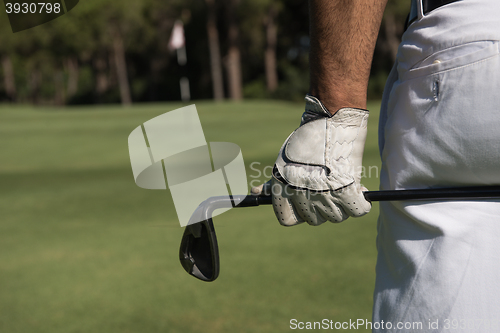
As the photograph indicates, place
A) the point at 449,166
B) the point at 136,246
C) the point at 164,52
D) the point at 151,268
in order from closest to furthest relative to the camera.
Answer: the point at 449,166 → the point at 151,268 → the point at 136,246 → the point at 164,52

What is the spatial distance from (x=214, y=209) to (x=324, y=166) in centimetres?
27

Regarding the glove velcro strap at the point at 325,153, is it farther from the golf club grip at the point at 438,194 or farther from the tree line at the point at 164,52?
the tree line at the point at 164,52

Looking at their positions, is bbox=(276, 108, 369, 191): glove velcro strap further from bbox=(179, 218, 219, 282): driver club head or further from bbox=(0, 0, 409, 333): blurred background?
bbox=(0, 0, 409, 333): blurred background

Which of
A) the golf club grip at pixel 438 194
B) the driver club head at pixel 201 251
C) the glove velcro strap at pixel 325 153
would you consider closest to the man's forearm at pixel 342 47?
the glove velcro strap at pixel 325 153

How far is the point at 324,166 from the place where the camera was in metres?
0.99

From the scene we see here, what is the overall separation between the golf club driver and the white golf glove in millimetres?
47

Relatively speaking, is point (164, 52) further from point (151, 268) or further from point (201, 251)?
point (201, 251)

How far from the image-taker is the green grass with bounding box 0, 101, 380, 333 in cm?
248

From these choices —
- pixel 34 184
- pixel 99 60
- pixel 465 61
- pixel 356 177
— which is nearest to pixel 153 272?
pixel 356 177

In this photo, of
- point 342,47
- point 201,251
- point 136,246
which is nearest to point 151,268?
point 136,246

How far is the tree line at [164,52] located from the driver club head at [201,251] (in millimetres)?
24617

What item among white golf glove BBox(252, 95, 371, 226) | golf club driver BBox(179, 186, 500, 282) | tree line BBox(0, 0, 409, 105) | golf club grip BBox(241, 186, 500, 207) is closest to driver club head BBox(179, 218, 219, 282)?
golf club driver BBox(179, 186, 500, 282)

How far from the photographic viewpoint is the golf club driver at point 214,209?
935 millimetres

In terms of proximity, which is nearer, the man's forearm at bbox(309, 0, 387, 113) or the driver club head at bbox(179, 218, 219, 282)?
the man's forearm at bbox(309, 0, 387, 113)
